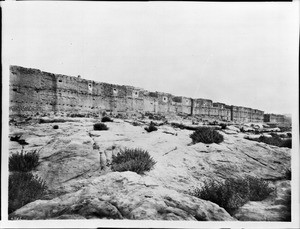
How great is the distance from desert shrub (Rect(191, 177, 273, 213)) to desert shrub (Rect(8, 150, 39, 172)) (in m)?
3.45

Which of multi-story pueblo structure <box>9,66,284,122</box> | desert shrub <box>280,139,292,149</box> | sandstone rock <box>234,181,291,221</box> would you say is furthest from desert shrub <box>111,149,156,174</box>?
multi-story pueblo structure <box>9,66,284,122</box>

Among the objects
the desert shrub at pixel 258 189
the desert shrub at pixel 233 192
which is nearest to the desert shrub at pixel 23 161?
the desert shrub at pixel 233 192

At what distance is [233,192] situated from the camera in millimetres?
4898

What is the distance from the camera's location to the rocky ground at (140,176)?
4.64 meters

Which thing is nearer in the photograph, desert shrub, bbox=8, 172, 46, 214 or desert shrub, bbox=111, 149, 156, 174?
desert shrub, bbox=8, 172, 46, 214

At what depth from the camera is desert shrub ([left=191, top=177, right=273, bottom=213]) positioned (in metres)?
4.80

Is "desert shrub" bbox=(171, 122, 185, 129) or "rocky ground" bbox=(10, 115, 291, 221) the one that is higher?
"desert shrub" bbox=(171, 122, 185, 129)

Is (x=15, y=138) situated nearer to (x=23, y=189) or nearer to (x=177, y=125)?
(x=23, y=189)

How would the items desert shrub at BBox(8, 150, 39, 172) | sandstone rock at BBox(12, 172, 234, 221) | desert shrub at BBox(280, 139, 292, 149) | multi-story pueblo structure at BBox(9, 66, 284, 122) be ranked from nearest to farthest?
sandstone rock at BBox(12, 172, 234, 221), desert shrub at BBox(8, 150, 39, 172), desert shrub at BBox(280, 139, 292, 149), multi-story pueblo structure at BBox(9, 66, 284, 122)

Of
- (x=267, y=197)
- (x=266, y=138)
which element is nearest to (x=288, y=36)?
(x=266, y=138)

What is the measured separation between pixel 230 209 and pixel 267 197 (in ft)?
2.74

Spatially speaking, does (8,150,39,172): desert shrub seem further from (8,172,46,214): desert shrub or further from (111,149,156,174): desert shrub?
(111,149,156,174): desert shrub

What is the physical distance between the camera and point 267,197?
4988 mm

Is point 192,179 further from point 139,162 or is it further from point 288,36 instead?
point 288,36
